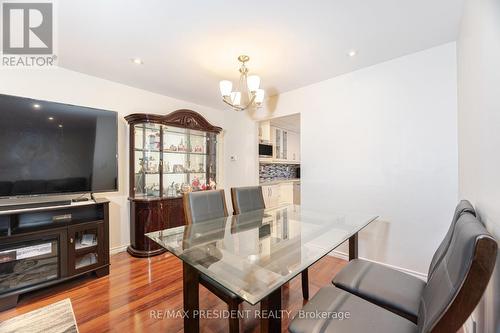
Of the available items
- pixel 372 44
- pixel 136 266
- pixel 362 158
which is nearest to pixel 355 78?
pixel 372 44

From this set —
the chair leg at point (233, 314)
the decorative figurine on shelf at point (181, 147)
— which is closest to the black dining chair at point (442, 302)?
the chair leg at point (233, 314)

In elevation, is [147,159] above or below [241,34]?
below

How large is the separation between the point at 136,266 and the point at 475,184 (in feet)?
10.6

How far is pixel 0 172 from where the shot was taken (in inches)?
77.1

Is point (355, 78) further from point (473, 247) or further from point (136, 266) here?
point (136, 266)

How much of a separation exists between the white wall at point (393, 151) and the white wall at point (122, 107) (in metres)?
1.37

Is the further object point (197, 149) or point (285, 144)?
point (285, 144)

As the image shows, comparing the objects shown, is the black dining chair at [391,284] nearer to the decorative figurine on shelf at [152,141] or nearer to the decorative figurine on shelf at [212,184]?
the decorative figurine on shelf at [212,184]

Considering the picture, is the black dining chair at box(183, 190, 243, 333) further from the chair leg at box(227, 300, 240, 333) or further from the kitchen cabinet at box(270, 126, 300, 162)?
the kitchen cabinet at box(270, 126, 300, 162)

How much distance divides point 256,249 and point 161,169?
2.31m

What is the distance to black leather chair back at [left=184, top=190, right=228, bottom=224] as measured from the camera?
200 centimetres

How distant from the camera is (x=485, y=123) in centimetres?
112

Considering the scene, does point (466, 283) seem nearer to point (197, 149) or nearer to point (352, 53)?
point (352, 53)

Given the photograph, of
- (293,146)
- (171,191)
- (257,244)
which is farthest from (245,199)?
(293,146)
